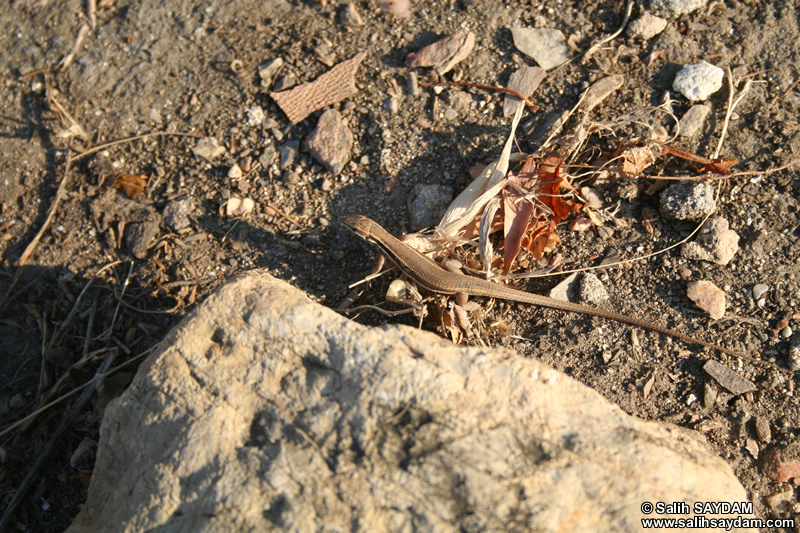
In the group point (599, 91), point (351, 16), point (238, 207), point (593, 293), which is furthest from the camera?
point (351, 16)

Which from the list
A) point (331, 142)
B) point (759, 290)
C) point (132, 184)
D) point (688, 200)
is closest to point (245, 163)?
point (331, 142)

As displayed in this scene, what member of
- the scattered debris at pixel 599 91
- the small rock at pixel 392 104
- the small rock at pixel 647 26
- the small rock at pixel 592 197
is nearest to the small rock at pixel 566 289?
the small rock at pixel 592 197

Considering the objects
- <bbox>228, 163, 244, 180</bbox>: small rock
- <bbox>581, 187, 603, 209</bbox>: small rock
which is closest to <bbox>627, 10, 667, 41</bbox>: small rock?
<bbox>581, 187, 603, 209</bbox>: small rock

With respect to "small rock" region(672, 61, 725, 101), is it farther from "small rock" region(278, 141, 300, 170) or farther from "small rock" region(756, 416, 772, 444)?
"small rock" region(278, 141, 300, 170)

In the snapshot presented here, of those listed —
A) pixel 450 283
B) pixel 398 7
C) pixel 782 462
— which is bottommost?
pixel 782 462

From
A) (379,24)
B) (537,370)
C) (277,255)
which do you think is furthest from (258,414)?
(379,24)

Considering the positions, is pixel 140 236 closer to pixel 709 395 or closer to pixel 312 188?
pixel 312 188

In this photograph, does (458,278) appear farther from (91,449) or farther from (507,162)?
(91,449)
